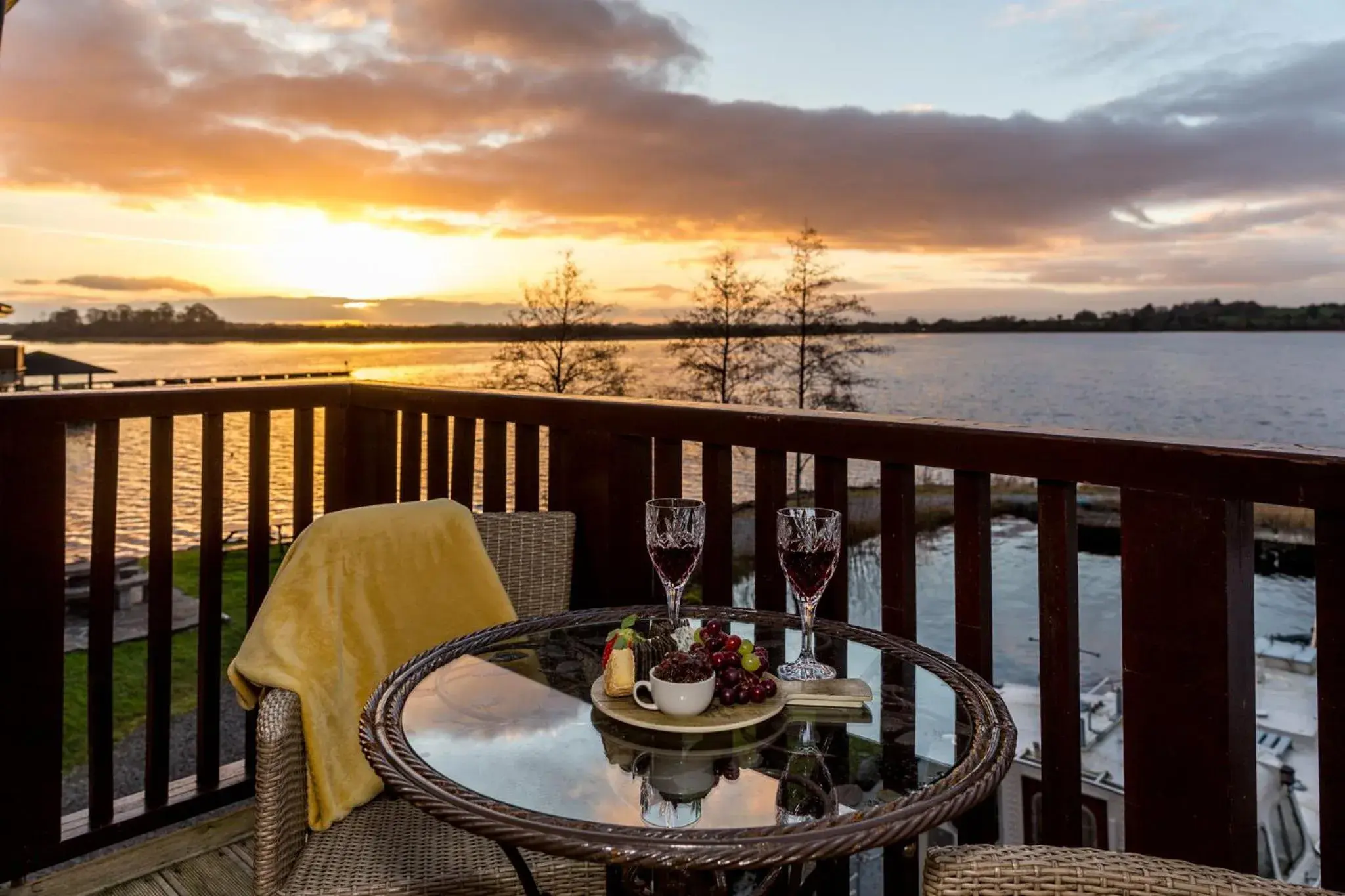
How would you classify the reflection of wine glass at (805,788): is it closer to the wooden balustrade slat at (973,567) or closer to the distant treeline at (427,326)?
the wooden balustrade slat at (973,567)

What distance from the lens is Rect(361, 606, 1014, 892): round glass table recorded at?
0.87m

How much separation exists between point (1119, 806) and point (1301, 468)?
977cm

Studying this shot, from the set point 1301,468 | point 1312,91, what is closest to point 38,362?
point 1301,468

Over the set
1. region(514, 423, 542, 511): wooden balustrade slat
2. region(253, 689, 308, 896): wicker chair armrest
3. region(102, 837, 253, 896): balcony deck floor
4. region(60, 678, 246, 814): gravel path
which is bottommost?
region(60, 678, 246, 814): gravel path

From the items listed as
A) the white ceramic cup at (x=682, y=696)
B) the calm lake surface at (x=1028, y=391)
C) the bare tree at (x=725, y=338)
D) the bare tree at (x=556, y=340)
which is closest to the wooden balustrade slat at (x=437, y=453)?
the white ceramic cup at (x=682, y=696)

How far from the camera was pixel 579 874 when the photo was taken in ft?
4.50

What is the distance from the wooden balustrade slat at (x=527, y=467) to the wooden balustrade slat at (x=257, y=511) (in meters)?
0.73

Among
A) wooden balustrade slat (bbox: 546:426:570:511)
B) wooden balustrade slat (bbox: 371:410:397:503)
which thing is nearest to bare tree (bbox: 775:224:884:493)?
wooden balustrade slat (bbox: 371:410:397:503)

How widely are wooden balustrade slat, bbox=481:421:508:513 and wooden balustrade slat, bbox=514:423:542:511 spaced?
34 mm

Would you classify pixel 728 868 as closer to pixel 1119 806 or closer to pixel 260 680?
pixel 260 680

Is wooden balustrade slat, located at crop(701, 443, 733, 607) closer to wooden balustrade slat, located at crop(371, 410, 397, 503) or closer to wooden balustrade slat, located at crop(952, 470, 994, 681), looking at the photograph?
wooden balustrade slat, located at crop(952, 470, 994, 681)

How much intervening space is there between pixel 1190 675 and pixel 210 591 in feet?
7.70

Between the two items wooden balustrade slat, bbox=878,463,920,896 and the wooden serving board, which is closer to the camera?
the wooden serving board

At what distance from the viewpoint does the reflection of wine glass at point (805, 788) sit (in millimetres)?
917
